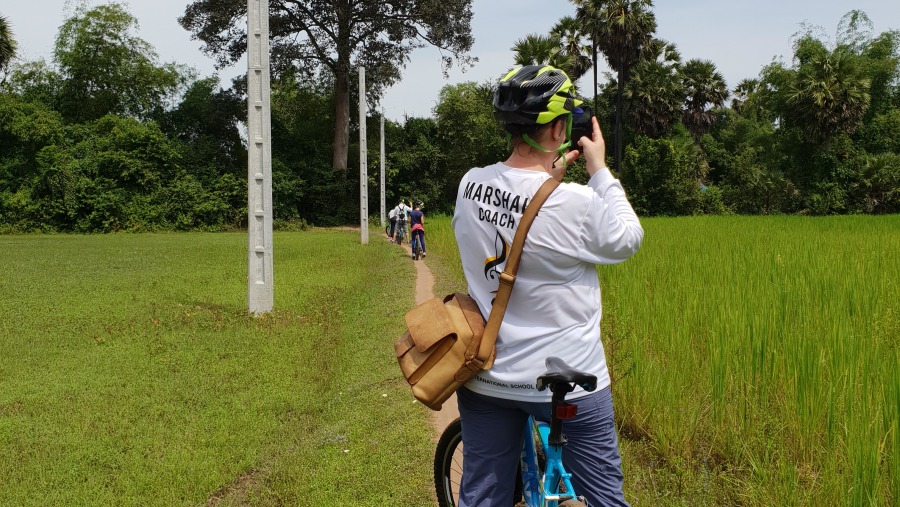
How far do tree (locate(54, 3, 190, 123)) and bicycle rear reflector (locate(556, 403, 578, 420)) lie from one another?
45042mm

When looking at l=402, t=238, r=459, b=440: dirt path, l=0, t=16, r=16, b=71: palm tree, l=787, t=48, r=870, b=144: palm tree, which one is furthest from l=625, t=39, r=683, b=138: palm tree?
l=0, t=16, r=16, b=71: palm tree

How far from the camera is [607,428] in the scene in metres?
2.35

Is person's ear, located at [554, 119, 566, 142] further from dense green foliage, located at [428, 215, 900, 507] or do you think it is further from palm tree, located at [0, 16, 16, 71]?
palm tree, located at [0, 16, 16, 71]

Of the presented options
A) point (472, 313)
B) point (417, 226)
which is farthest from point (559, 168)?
point (417, 226)

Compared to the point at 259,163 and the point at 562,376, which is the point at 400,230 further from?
the point at 562,376

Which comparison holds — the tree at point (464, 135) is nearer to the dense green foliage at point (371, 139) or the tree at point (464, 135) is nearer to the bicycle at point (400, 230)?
the dense green foliage at point (371, 139)

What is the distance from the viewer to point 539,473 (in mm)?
2607

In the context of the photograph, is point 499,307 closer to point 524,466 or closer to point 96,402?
point 524,466

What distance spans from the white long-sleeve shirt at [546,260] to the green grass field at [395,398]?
1427 millimetres

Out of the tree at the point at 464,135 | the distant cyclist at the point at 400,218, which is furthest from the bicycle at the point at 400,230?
the tree at the point at 464,135

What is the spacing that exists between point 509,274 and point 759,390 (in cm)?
262

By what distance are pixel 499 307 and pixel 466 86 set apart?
44.1 m

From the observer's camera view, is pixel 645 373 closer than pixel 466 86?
Yes

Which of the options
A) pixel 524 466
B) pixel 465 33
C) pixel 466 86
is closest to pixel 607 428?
pixel 524 466
